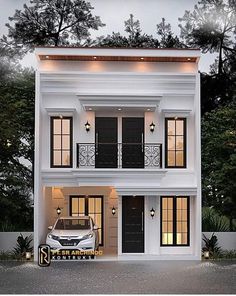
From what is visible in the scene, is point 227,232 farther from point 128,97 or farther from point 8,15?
point 8,15

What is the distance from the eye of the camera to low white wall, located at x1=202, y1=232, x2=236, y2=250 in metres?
21.0

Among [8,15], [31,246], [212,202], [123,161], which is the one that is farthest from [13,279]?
[8,15]

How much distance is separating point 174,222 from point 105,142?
3790mm

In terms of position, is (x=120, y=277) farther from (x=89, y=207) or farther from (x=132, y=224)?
(x=89, y=207)

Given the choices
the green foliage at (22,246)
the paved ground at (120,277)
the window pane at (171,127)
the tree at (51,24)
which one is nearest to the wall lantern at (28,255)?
the green foliage at (22,246)

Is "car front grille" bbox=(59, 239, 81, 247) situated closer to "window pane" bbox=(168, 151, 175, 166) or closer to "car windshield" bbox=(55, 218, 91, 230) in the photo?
"car windshield" bbox=(55, 218, 91, 230)

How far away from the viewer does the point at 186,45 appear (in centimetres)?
3381

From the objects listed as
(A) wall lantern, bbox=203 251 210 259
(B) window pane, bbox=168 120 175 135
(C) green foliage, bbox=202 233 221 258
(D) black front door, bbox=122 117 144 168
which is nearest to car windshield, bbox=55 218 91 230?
(D) black front door, bbox=122 117 144 168

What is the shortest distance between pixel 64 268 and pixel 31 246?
3.24 m

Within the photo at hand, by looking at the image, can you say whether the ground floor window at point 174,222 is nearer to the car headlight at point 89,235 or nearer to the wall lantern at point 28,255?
the car headlight at point 89,235

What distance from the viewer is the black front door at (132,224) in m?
20.2

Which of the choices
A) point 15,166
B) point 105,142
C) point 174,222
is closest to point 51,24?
point 15,166

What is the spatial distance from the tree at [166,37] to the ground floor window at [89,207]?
14.8 meters

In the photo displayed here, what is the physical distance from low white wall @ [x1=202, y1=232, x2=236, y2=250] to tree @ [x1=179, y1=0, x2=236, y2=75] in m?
14.0
